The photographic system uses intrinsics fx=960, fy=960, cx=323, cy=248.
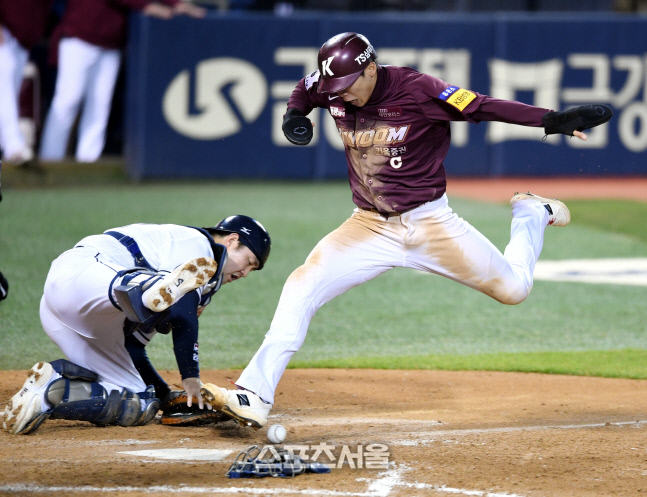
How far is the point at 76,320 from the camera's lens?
14.5ft

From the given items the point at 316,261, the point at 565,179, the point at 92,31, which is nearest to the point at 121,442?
the point at 316,261

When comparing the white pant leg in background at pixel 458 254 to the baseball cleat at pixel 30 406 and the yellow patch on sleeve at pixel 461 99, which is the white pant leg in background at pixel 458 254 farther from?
the baseball cleat at pixel 30 406

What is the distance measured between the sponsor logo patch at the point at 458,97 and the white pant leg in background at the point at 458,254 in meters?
0.49

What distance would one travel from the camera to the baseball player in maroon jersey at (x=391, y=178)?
4.41m

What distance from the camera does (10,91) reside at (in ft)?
40.1

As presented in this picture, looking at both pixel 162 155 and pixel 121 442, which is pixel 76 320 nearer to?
pixel 121 442

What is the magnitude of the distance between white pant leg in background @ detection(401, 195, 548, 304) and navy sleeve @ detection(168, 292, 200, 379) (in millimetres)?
1159

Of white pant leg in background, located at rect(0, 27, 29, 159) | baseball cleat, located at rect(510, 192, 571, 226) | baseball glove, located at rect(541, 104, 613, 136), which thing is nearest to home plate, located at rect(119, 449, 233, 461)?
baseball glove, located at rect(541, 104, 613, 136)

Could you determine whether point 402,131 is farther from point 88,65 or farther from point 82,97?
point 82,97

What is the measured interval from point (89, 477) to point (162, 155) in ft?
33.6

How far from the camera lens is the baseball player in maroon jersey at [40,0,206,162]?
12570 mm

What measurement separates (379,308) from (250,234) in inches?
122

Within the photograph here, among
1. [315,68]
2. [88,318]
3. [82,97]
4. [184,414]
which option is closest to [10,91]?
[82,97]
